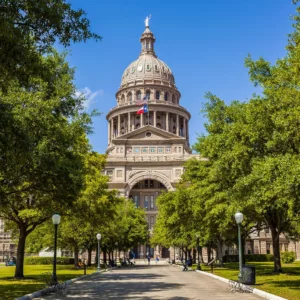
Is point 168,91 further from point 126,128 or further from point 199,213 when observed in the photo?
point 199,213

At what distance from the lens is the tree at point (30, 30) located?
12289mm

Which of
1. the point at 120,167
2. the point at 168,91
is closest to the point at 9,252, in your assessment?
the point at 120,167

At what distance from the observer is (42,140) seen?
68.4 feet

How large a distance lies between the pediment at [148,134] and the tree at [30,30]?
303 feet

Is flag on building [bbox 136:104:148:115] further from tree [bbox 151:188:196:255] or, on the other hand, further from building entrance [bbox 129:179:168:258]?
tree [bbox 151:188:196:255]

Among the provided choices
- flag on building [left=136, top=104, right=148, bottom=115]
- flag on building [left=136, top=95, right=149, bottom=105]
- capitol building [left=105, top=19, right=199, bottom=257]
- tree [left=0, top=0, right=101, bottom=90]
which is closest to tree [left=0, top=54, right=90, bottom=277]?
tree [left=0, top=0, right=101, bottom=90]

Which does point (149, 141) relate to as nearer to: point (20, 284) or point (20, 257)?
point (20, 257)

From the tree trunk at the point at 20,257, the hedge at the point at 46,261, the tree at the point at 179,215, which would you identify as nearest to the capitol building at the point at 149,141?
the hedge at the point at 46,261

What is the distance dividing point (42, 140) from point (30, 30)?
326 inches

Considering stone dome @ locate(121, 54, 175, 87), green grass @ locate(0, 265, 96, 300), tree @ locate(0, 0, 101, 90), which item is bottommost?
green grass @ locate(0, 265, 96, 300)

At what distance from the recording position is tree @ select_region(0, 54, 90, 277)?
1719 centimetres

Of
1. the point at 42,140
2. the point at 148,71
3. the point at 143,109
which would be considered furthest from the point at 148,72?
the point at 42,140

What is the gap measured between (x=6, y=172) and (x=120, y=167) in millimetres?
84842

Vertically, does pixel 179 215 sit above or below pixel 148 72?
below
